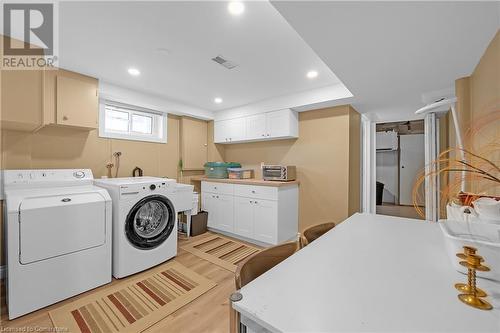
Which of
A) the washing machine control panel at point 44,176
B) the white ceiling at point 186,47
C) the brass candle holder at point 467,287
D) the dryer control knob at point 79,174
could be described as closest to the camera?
the brass candle holder at point 467,287

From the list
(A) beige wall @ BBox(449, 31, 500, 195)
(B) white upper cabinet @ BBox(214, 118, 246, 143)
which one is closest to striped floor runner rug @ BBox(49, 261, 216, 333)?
(B) white upper cabinet @ BBox(214, 118, 246, 143)

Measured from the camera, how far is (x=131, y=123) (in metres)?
3.31

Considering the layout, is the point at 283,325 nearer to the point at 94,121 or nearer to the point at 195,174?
the point at 94,121

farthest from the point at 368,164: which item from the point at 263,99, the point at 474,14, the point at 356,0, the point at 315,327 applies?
the point at 315,327

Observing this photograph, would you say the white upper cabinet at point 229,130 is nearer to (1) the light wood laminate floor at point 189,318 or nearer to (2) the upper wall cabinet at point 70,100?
(2) the upper wall cabinet at point 70,100

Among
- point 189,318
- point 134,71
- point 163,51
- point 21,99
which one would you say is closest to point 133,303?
point 189,318

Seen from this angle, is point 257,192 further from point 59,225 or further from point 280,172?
point 59,225

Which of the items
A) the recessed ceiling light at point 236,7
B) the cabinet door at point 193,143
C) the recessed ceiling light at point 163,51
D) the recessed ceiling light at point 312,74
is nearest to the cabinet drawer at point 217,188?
the cabinet door at point 193,143

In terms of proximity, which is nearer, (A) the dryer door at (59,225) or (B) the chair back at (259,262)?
(B) the chair back at (259,262)

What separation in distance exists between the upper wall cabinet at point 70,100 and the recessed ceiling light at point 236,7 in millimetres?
2084

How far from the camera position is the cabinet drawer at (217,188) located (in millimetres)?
3508

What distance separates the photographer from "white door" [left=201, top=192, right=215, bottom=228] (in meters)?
3.72

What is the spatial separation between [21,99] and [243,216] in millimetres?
2878

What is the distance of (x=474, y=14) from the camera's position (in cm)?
117
